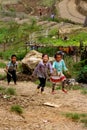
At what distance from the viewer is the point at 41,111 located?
37.6 feet

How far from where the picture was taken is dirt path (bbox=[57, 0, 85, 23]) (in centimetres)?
4916

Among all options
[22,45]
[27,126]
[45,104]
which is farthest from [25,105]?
[22,45]

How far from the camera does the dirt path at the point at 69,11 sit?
1935 inches

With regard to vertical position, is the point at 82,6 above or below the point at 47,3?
above

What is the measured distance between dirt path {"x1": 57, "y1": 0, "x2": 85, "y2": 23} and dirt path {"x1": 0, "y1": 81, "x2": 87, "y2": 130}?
112 feet

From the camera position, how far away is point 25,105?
11.8 meters

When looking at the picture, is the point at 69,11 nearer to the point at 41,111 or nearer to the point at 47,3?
the point at 47,3

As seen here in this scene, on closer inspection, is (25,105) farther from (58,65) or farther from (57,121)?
(58,65)

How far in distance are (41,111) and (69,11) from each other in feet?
139

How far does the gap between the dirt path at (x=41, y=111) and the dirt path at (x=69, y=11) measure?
34.2 metres

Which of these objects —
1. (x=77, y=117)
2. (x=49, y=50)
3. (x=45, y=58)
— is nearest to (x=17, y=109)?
(x=77, y=117)

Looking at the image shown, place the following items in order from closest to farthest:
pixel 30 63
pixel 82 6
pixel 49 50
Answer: pixel 30 63, pixel 49 50, pixel 82 6

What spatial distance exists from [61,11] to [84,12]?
262cm

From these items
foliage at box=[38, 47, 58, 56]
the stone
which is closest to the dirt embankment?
foliage at box=[38, 47, 58, 56]
